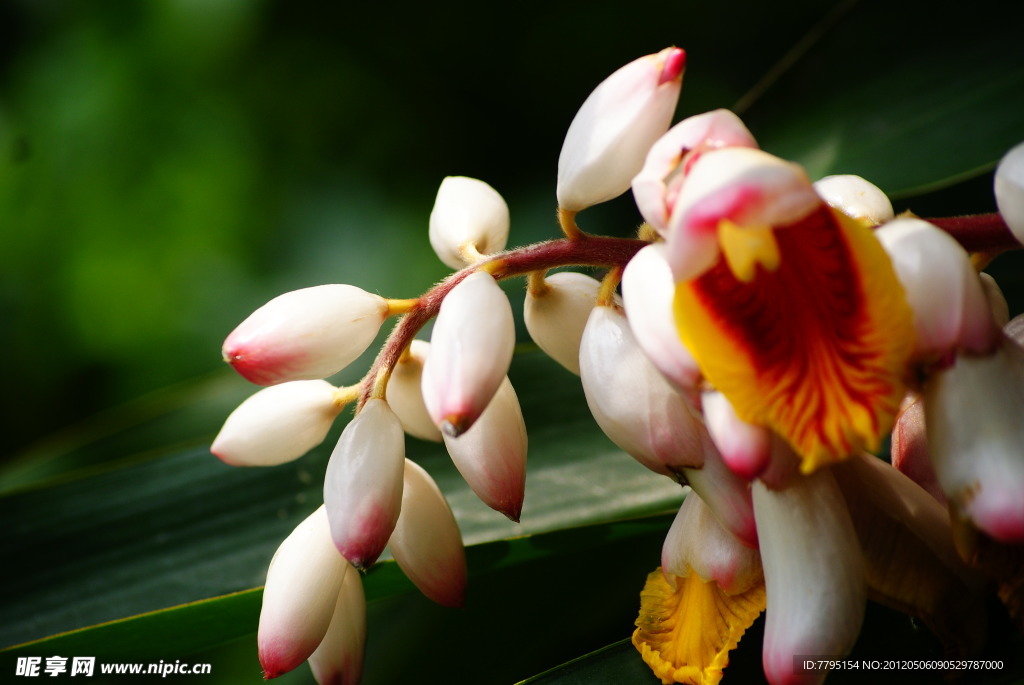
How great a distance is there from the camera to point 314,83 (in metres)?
1.17

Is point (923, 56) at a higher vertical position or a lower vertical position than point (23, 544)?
higher

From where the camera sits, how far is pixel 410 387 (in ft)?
1.80

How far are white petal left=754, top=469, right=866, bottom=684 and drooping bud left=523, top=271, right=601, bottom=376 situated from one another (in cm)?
17

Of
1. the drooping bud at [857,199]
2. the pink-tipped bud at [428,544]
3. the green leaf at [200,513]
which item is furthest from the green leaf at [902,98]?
the pink-tipped bud at [428,544]

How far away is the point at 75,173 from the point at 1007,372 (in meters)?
1.22

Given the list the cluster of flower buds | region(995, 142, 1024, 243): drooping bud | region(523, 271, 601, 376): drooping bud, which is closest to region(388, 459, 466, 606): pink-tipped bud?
the cluster of flower buds

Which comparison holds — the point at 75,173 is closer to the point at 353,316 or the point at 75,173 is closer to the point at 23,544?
the point at 23,544

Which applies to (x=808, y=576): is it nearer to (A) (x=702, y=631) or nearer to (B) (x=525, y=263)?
(A) (x=702, y=631)

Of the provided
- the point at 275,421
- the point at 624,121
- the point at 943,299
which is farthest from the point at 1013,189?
the point at 275,421

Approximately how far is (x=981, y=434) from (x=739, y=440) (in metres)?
0.10

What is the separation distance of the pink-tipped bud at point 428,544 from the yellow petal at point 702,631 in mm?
123

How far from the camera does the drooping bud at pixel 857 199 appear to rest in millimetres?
450

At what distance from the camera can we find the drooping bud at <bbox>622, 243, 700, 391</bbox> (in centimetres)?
33

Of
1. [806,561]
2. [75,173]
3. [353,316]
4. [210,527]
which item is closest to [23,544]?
[210,527]
